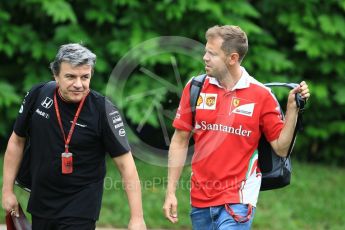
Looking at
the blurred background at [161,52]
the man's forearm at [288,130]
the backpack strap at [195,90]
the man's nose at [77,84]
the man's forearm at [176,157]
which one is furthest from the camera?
the blurred background at [161,52]

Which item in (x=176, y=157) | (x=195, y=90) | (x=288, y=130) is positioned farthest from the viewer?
(x=176, y=157)

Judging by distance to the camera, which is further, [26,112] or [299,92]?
[26,112]

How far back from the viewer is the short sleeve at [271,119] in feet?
16.4

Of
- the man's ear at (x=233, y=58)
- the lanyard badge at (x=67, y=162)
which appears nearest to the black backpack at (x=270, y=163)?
the man's ear at (x=233, y=58)

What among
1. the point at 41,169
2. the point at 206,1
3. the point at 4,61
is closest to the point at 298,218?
the point at 206,1

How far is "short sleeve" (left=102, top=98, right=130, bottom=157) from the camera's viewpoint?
4.79 meters

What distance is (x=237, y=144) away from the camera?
4996 mm

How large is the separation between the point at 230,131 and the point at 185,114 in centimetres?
36

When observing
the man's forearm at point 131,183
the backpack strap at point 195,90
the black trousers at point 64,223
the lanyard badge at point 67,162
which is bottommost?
the black trousers at point 64,223

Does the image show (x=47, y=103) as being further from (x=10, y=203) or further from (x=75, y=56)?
(x=10, y=203)

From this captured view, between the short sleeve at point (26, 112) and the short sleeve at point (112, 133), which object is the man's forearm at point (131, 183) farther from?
the short sleeve at point (26, 112)

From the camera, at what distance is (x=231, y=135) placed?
4.98 metres

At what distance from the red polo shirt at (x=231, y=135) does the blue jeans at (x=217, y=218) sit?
0.04 m

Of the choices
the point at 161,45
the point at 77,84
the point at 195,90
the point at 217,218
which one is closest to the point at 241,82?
the point at 195,90
